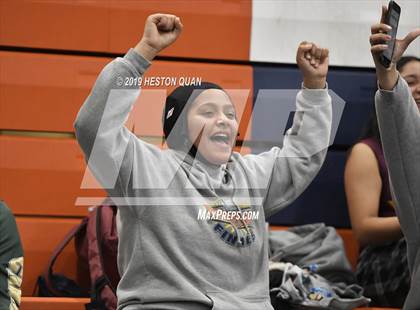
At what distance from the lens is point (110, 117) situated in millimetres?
1763

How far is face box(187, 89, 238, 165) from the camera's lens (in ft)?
6.25

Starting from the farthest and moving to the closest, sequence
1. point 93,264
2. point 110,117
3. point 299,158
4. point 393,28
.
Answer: point 93,264, point 299,158, point 393,28, point 110,117

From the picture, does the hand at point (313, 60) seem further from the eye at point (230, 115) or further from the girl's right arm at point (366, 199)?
the girl's right arm at point (366, 199)

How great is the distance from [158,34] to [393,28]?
483 millimetres

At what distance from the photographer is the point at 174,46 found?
249 cm

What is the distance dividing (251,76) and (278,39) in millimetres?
181

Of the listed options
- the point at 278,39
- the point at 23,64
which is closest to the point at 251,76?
the point at 278,39

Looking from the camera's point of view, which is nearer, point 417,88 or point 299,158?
point 299,158

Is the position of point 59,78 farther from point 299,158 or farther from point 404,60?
point 404,60

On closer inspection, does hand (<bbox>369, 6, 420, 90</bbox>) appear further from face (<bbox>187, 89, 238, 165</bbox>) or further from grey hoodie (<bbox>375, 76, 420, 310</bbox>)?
face (<bbox>187, 89, 238, 165</bbox>)

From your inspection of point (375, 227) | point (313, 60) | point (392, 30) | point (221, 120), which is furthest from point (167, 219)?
point (375, 227)

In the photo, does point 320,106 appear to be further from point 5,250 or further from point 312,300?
point 5,250

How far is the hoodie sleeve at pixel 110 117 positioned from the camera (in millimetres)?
1753

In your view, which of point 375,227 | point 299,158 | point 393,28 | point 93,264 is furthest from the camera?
point 375,227
